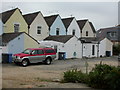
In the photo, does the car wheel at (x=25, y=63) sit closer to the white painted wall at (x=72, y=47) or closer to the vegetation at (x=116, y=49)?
the white painted wall at (x=72, y=47)

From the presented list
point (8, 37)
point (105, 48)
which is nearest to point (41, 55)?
point (8, 37)

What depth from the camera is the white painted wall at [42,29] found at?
1326 inches

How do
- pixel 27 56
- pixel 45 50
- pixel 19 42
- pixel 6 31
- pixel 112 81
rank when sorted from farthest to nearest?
pixel 6 31
pixel 19 42
pixel 45 50
pixel 27 56
pixel 112 81

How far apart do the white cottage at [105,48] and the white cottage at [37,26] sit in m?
10.3

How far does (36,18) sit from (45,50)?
1180 cm

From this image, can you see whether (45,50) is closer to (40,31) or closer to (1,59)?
(1,59)

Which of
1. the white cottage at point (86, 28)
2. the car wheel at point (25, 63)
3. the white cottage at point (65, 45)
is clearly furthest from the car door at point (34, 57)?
the white cottage at point (86, 28)

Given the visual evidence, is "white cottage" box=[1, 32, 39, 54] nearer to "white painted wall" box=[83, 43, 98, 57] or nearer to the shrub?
"white painted wall" box=[83, 43, 98, 57]

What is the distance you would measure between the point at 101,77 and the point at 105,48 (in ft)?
101

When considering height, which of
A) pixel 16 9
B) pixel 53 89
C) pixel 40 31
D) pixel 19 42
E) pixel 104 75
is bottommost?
pixel 53 89

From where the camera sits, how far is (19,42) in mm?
26938

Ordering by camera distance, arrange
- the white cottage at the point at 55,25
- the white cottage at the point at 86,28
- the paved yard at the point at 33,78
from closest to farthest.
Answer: the paved yard at the point at 33,78 → the white cottage at the point at 55,25 → the white cottage at the point at 86,28

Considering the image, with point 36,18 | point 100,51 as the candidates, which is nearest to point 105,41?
point 100,51

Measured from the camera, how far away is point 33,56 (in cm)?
2280
